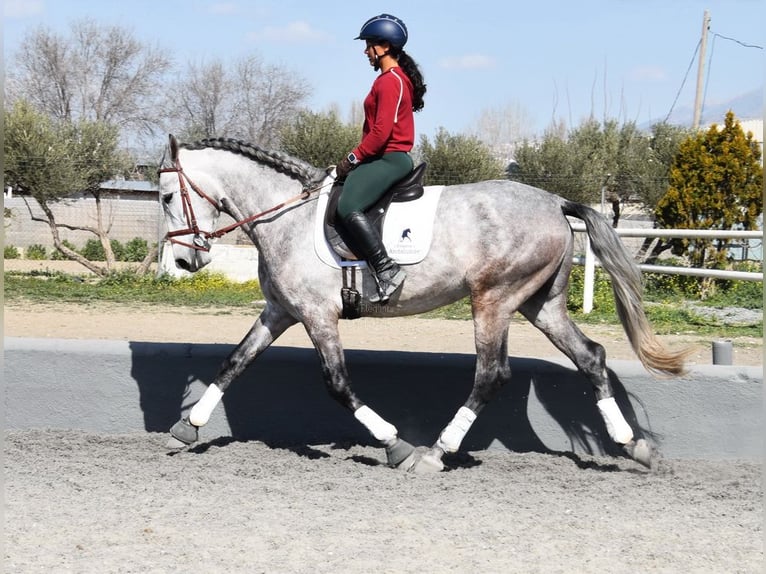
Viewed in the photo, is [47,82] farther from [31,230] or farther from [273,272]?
[273,272]

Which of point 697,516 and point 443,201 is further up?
point 443,201

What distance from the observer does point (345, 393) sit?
199 inches

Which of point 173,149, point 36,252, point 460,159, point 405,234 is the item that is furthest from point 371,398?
point 36,252

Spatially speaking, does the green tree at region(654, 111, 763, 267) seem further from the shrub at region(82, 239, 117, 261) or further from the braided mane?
the shrub at region(82, 239, 117, 261)

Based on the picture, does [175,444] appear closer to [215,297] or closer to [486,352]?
[486,352]

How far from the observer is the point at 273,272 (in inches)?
204

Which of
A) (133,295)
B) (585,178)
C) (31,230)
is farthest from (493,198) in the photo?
(31,230)

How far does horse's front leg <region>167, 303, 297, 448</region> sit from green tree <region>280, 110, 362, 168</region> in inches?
709

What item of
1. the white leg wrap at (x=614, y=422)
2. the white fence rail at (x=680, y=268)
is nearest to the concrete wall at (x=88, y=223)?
the white fence rail at (x=680, y=268)

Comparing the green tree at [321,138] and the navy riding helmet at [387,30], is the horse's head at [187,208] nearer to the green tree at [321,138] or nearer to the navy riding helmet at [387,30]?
the navy riding helmet at [387,30]

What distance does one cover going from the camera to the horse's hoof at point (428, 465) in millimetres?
4912

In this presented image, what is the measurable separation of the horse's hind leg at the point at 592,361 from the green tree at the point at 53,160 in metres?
14.3

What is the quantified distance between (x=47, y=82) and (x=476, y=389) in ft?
142

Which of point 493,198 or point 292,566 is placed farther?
point 493,198
